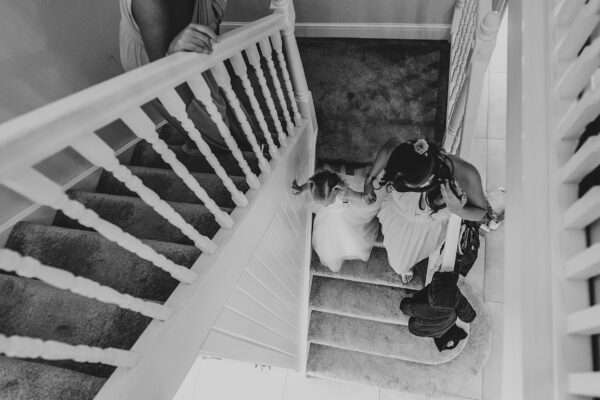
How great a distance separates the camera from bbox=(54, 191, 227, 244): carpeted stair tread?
5.72 feet

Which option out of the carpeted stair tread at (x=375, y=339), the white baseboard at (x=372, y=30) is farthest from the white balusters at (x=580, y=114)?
the carpeted stair tread at (x=375, y=339)

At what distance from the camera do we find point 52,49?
200cm

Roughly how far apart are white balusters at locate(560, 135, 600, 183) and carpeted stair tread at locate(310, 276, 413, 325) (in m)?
2.58

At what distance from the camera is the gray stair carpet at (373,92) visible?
3.10m

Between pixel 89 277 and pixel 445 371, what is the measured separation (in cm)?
295

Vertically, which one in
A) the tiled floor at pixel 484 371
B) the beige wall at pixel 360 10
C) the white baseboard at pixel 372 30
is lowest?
the tiled floor at pixel 484 371

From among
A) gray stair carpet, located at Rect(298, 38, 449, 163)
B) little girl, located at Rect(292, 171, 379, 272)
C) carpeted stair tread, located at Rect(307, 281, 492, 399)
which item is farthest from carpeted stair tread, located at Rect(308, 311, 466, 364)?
gray stair carpet, located at Rect(298, 38, 449, 163)

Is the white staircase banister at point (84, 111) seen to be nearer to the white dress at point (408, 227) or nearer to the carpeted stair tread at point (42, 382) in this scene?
the carpeted stair tread at point (42, 382)

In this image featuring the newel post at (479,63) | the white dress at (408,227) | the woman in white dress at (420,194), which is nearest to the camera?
the newel post at (479,63)

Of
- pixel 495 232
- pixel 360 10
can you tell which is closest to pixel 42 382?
pixel 360 10

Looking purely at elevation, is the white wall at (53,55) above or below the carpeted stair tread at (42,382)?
above

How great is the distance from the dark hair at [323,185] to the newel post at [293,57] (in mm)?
581

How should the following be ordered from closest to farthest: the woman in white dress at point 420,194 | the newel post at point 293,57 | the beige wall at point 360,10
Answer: the woman in white dress at point 420,194 < the newel post at point 293,57 < the beige wall at point 360,10

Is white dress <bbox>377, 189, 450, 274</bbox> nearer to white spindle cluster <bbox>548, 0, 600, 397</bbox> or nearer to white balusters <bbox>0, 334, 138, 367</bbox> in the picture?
white spindle cluster <bbox>548, 0, 600, 397</bbox>
